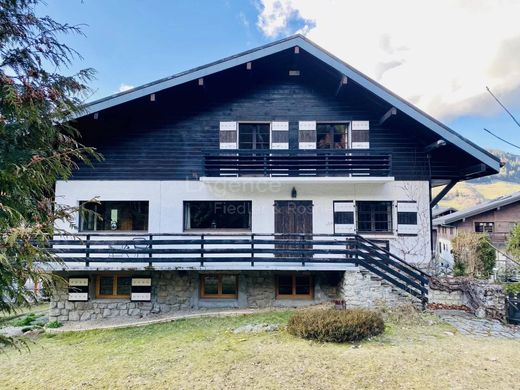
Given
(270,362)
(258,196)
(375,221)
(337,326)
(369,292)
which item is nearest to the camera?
(270,362)

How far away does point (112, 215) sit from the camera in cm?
1138

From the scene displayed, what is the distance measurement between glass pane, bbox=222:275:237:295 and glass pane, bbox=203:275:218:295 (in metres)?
0.27

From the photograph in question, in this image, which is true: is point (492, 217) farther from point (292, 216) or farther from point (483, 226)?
point (292, 216)

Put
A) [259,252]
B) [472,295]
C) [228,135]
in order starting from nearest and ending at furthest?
[259,252] < [472,295] < [228,135]

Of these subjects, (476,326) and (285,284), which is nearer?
(476,326)

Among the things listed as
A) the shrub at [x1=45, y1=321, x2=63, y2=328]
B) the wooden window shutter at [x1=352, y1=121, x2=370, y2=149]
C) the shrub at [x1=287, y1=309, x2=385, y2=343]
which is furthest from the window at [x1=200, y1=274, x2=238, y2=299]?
the wooden window shutter at [x1=352, y1=121, x2=370, y2=149]

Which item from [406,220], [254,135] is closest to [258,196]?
[254,135]


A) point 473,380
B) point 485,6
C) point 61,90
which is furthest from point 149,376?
point 485,6

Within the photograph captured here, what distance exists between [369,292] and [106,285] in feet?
27.6

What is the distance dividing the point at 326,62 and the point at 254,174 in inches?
177

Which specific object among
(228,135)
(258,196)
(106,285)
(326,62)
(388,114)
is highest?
(326,62)

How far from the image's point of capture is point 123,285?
1067 cm

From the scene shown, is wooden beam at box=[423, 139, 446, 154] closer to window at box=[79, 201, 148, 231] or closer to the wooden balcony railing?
the wooden balcony railing

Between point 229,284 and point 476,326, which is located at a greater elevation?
point 229,284
